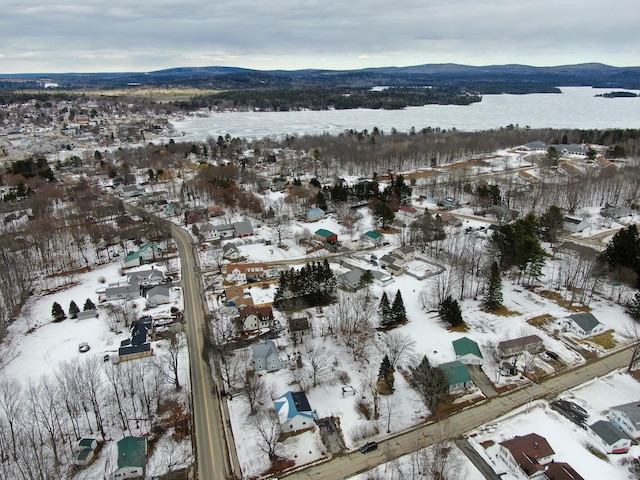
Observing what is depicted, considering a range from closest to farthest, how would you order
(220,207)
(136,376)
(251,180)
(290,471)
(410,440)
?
1. (290,471)
2. (410,440)
3. (136,376)
4. (220,207)
5. (251,180)

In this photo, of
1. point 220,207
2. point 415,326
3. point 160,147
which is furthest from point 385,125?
point 415,326

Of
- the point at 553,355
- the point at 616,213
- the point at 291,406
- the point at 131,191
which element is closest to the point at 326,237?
the point at 553,355

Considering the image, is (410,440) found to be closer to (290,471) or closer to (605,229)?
(290,471)

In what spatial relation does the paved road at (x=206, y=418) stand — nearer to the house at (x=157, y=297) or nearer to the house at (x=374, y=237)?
the house at (x=157, y=297)

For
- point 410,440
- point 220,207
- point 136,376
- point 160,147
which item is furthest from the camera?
point 160,147

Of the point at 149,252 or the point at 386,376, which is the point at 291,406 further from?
the point at 149,252

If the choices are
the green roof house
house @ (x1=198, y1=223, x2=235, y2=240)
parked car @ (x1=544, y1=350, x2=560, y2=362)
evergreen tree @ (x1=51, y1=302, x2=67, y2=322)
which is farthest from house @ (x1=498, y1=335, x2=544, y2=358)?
evergreen tree @ (x1=51, y1=302, x2=67, y2=322)
